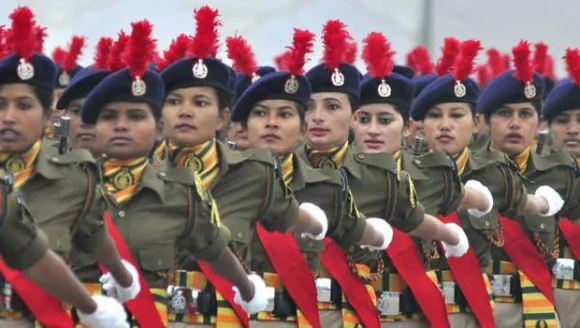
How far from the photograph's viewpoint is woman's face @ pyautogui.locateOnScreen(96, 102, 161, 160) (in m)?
10.2

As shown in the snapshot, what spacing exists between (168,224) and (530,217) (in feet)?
13.7

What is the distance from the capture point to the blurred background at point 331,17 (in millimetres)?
18625

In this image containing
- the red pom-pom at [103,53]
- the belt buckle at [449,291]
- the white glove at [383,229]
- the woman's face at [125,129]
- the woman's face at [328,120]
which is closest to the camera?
the woman's face at [125,129]

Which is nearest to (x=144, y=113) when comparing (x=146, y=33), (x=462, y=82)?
(x=146, y=33)

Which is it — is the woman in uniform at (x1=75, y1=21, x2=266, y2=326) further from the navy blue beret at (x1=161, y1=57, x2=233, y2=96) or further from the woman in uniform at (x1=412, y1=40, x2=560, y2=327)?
the woman in uniform at (x1=412, y1=40, x2=560, y2=327)

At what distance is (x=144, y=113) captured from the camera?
1032 cm

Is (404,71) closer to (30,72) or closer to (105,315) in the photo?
(30,72)

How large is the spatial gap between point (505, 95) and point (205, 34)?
3.64 metres

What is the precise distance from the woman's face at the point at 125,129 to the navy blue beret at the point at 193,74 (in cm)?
69

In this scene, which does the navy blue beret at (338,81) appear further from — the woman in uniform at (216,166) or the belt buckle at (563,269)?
the belt buckle at (563,269)

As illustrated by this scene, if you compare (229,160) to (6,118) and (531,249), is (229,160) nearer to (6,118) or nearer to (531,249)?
(6,118)

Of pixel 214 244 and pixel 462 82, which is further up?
pixel 462 82

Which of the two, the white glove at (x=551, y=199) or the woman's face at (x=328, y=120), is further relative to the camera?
the white glove at (x=551, y=199)

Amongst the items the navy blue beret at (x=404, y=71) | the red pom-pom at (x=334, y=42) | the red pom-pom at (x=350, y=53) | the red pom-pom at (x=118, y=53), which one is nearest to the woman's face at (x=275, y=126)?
the red pom-pom at (x=334, y=42)
